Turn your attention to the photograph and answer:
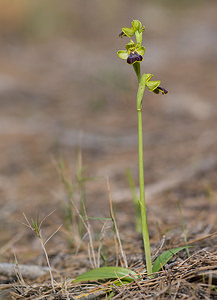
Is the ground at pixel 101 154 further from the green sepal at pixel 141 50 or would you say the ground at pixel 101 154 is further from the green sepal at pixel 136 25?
the green sepal at pixel 136 25

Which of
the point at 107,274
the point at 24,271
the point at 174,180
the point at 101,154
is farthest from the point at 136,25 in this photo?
the point at 101,154

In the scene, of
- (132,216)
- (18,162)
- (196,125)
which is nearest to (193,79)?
(196,125)

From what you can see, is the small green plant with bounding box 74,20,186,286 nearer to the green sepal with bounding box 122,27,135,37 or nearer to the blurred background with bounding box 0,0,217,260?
the green sepal with bounding box 122,27,135,37

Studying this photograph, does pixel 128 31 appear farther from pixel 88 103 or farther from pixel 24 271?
pixel 88 103

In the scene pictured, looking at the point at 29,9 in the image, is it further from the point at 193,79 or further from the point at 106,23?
the point at 193,79

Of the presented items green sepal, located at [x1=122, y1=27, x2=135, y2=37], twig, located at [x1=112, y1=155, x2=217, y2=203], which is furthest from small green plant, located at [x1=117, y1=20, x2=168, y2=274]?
twig, located at [x1=112, y1=155, x2=217, y2=203]
